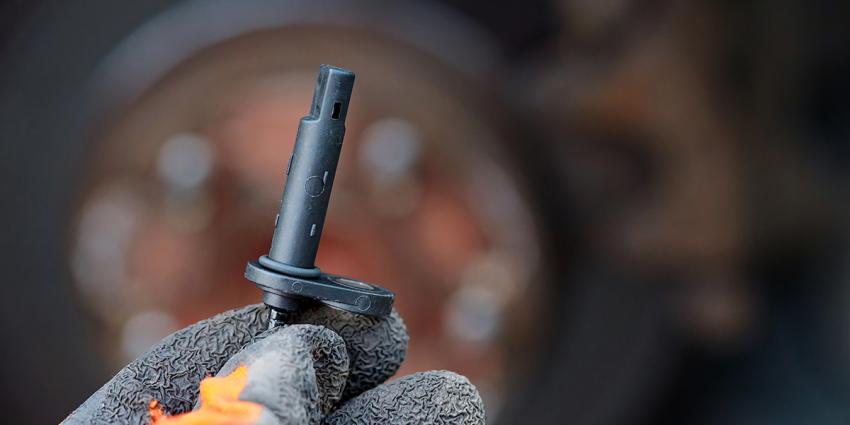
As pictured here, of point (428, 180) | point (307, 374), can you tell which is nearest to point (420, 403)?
point (307, 374)

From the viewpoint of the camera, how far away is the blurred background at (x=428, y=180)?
47.1 inches

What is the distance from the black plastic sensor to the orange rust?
56 mm

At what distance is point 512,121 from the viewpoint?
129 cm

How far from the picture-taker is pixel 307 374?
1.67ft

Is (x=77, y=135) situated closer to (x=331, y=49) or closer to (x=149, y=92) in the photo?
(x=149, y=92)

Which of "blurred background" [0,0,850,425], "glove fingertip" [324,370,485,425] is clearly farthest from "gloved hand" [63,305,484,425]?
"blurred background" [0,0,850,425]

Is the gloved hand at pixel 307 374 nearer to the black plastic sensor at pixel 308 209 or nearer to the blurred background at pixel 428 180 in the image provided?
the black plastic sensor at pixel 308 209

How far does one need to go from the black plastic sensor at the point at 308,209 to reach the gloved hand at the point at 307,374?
0.09ft

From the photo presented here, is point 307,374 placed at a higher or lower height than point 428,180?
lower

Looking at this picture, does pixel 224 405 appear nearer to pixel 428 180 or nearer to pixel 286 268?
pixel 286 268

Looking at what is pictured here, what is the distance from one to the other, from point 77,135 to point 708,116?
1000mm

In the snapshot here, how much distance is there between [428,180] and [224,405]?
0.79 m

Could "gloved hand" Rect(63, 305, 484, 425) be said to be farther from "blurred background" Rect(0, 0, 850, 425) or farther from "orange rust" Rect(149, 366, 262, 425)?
"blurred background" Rect(0, 0, 850, 425)

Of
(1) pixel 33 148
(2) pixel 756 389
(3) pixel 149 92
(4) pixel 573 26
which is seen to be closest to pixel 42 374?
(1) pixel 33 148
